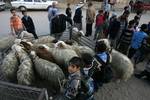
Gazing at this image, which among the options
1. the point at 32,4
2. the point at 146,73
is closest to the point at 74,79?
the point at 146,73

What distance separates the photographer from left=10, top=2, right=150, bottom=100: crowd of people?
3752mm

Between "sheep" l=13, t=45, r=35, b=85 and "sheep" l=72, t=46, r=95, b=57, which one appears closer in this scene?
"sheep" l=13, t=45, r=35, b=85

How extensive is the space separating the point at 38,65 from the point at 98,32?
506 cm

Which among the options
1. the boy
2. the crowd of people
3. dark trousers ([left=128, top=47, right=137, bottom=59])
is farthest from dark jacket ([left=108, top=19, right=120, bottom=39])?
the boy

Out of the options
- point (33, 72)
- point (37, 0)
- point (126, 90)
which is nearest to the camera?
point (33, 72)

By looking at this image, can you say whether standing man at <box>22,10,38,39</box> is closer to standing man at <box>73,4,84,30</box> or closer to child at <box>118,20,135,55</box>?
standing man at <box>73,4,84,30</box>

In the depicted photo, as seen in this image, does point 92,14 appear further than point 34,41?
Yes

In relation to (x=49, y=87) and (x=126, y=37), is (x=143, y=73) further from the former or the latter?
(x=49, y=87)

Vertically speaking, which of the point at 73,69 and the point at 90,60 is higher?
the point at 73,69

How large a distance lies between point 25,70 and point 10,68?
0.59 m

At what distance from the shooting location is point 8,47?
750 cm

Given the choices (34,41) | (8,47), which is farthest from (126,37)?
(8,47)

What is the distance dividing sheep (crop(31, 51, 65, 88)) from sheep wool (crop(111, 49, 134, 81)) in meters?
1.85

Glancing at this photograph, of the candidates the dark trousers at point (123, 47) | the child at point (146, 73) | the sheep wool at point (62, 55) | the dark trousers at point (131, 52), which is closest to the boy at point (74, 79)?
the sheep wool at point (62, 55)
